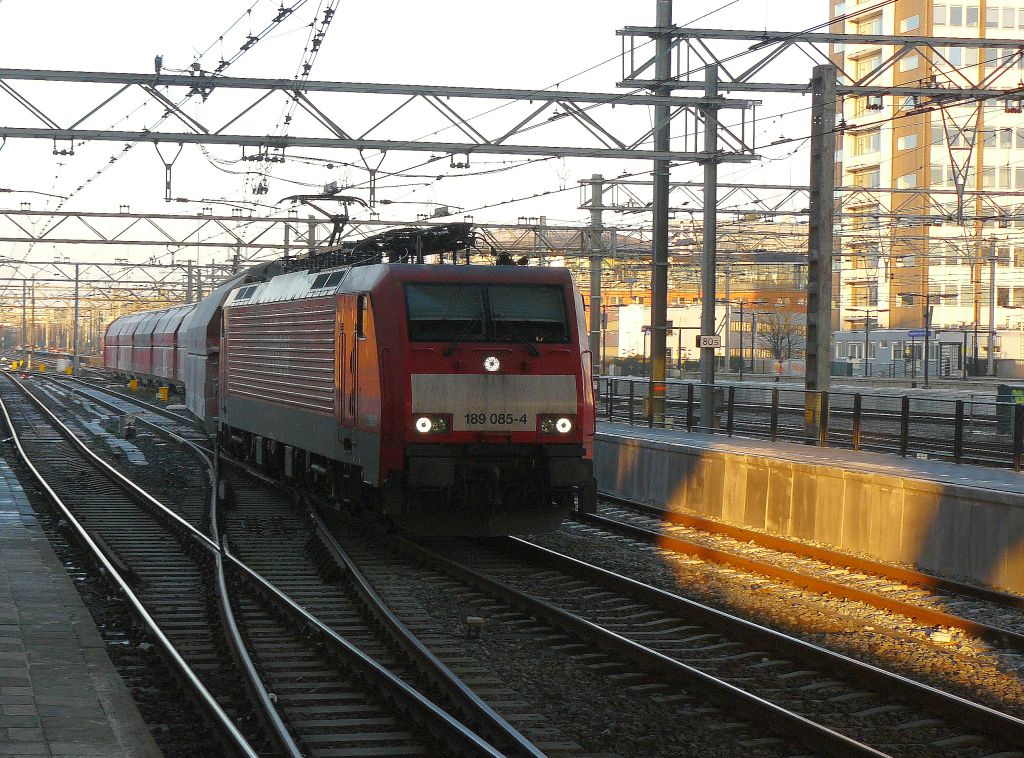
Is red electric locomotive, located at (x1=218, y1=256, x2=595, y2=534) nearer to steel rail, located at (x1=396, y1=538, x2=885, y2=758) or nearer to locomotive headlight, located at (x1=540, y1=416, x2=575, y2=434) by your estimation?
locomotive headlight, located at (x1=540, y1=416, x2=575, y2=434)

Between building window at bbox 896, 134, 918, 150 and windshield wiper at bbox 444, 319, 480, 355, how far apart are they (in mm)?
77661

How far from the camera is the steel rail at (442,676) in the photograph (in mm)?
7250

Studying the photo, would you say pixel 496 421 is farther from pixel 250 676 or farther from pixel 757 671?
pixel 250 676

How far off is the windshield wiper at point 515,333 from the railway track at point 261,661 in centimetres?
362

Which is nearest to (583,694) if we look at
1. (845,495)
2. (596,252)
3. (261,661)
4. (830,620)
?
(261,661)

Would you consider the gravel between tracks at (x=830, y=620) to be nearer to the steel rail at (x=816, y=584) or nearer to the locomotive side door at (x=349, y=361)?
the steel rail at (x=816, y=584)

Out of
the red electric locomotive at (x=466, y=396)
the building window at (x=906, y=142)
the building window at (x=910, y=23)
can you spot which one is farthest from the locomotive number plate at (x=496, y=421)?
the building window at (x=906, y=142)

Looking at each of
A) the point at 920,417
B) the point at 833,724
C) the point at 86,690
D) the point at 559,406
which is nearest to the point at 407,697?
the point at 86,690

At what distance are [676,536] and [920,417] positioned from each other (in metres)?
4.24

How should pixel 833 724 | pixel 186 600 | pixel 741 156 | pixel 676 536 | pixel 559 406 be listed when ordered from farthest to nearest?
pixel 741 156, pixel 676 536, pixel 559 406, pixel 186 600, pixel 833 724

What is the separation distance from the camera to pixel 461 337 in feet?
46.0

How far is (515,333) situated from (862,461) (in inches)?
235

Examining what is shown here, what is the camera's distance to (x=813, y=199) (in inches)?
784

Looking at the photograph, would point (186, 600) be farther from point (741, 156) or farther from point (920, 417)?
point (741, 156)
